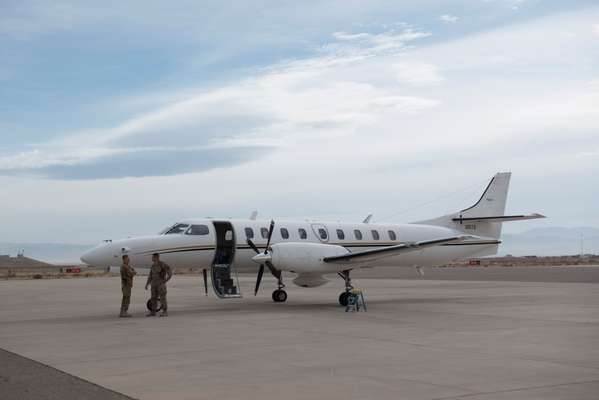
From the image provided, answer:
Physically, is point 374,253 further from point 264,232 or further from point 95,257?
point 95,257

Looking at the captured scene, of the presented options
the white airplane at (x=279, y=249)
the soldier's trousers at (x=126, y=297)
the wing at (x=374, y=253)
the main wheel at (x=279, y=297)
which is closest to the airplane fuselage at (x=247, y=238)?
the white airplane at (x=279, y=249)

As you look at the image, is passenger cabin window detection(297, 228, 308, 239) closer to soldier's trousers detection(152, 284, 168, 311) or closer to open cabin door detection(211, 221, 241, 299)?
open cabin door detection(211, 221, 241, 299)

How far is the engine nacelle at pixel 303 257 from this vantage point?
20375 mm

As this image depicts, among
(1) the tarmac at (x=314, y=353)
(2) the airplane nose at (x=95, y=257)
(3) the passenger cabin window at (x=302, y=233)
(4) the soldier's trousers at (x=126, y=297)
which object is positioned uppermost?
(3) the passenger cabin window at (x=302, y=233)

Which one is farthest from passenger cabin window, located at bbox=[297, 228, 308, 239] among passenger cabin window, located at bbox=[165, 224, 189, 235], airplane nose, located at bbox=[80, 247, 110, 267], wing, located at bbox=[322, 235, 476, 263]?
airplane nose, located at bbox=[80, 247, 110, 267]

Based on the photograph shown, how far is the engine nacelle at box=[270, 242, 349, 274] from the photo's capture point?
20.4 metres

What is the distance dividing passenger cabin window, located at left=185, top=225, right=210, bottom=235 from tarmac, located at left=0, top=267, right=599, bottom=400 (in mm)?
3072

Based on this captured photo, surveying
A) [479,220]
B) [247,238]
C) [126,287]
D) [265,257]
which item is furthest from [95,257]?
[479,220]

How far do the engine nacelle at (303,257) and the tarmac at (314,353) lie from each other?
142cm

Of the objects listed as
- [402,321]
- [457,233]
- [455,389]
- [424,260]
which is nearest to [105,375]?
[455,389]

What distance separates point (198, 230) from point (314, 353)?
37.7ft

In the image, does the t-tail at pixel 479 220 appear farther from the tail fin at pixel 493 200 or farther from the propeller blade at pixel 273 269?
the propeller blade at pixel 273 269

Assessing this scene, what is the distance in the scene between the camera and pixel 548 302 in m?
21.2

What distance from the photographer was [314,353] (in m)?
11.0
